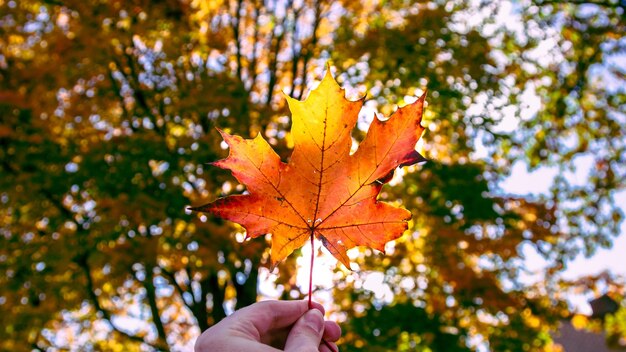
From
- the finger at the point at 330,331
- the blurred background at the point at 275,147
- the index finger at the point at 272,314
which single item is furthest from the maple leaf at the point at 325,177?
the blurred background at the point at 275,147

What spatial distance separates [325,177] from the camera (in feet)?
3.94

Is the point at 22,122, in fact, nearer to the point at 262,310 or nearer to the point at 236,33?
the point at 236,33

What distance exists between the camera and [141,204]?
18.2 ft

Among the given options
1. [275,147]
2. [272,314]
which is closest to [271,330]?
[272,314]

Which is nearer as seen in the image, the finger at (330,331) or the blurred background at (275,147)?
the finger at (330,331)

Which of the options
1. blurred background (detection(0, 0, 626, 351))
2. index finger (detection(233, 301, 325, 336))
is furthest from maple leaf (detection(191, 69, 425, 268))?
blurred background (detection(0, 0, 626, 351))

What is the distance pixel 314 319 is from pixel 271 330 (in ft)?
0.41

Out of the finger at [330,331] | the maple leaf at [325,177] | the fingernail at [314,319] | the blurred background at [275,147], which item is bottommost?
the blurred background at [275,147]

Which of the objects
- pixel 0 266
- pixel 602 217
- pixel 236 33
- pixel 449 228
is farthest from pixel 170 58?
pixel 602 217

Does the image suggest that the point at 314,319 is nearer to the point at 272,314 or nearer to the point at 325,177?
the point at 272,314

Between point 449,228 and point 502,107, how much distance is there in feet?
5.10

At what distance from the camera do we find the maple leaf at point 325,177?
3.61 feet

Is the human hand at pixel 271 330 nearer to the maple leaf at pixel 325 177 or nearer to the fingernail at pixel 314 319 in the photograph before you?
the fingernail at pixel 314 319

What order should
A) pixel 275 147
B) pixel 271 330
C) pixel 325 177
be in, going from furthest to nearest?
1. pixel 275 147
2. pixel 271 330
3. pixel 325 177
